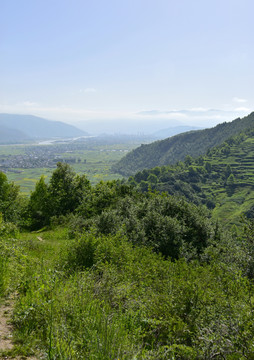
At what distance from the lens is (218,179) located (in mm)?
123062

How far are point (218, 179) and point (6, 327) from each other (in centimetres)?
12790

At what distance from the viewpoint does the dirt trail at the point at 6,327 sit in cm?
455

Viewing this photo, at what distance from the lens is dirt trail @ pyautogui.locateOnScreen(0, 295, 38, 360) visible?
4548mm

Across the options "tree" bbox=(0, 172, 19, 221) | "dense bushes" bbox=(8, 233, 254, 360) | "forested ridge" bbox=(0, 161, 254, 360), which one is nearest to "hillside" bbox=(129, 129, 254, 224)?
"tree" bbox=(0, 172, 19, 221)

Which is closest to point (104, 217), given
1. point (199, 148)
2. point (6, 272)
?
point (6, 272)

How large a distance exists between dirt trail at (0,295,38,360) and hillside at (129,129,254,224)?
8756cm

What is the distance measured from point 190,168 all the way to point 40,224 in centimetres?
10679

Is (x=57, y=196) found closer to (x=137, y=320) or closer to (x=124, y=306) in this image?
(x=124, y=306)

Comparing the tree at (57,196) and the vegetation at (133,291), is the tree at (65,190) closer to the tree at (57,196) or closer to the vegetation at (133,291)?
the tree at (57,196)

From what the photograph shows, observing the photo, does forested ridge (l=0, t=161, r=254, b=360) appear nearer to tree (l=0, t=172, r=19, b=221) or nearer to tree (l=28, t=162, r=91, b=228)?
tree (l=0, t=172, r=19, b=221)

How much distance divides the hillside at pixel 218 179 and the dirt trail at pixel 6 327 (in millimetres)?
87558

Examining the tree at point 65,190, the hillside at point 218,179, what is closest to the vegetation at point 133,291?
the tree at point 65,190

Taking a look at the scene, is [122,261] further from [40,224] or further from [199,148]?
[199,148]

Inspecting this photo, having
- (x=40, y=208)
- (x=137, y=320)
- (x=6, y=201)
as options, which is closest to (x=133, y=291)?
(x=137, y=320)
